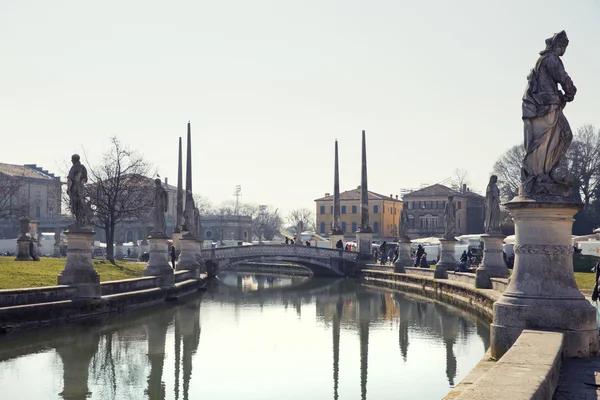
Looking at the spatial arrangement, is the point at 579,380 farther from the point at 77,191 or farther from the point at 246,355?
the point at 77,191

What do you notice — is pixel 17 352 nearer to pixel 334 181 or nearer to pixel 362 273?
pixel 362 273

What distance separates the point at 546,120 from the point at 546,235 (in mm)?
1534

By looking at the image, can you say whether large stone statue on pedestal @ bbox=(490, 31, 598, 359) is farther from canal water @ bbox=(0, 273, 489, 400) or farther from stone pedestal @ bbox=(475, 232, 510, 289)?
stone pedestal @ bbox=(475, 232, 510, 289)

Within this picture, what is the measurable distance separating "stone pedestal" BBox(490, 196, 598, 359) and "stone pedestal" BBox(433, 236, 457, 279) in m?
24.5

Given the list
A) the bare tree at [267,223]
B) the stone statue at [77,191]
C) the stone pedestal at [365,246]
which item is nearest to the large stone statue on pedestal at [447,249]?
the stone pedestal at [365,246]

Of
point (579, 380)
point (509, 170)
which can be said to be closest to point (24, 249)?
point (579, 380)

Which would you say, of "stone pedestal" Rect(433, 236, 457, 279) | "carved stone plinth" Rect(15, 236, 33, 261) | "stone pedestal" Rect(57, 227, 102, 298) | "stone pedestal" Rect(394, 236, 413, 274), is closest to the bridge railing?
"stone pedestal" Rect(394, 236, 413, 274)

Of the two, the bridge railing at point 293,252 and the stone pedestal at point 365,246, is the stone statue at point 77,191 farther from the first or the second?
the stone pedestal at point 365,246

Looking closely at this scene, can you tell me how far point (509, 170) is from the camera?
75000 millimetres

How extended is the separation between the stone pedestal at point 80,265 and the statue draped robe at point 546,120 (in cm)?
1483

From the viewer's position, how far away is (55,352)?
52.6 feet

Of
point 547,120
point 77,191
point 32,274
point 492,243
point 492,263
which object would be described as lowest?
point 32,274

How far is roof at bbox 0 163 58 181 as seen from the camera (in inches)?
4103

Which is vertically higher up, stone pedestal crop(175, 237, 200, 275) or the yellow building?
the yellow building
